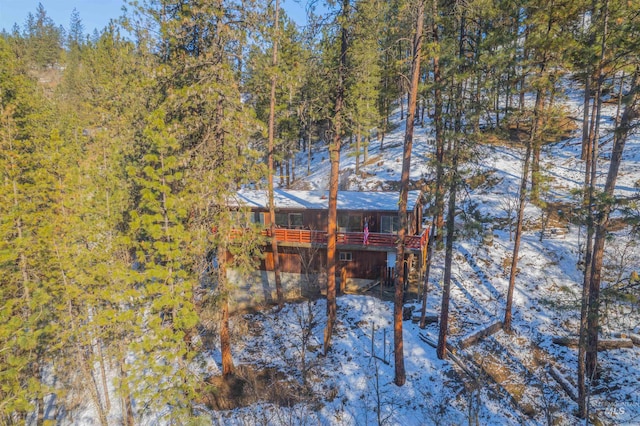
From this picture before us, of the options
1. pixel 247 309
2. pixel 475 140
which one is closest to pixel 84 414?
pixel 247 309

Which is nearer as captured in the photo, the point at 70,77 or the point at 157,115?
the point at 157,115

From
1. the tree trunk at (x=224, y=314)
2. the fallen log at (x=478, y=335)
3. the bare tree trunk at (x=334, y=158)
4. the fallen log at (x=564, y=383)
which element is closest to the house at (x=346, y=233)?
the bare tree trunk at (x=334, y=158)

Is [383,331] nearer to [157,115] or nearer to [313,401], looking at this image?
[313,401]

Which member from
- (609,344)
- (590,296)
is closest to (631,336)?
(609,344)

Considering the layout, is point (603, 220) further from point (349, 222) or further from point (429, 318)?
point (349, 222)

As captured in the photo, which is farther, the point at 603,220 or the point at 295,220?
the point at 295,220

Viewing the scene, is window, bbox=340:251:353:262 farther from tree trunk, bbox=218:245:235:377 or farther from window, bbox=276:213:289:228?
tree trunk, bbox=218:245:235:377

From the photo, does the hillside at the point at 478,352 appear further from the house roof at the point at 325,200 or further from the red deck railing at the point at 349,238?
the house roof at the point at 325,200
